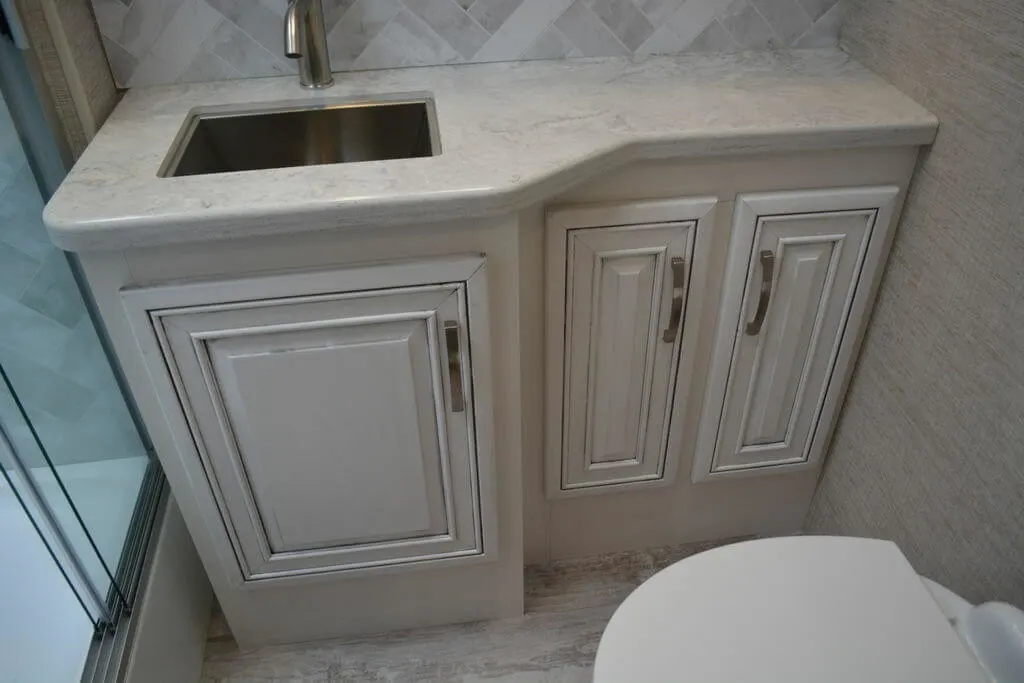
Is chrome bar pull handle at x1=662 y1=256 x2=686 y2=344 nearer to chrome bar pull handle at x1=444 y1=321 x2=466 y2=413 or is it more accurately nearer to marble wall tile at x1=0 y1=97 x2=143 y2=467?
chrome bar pull handle at x1=444 y1=321 x2=466 y2=413

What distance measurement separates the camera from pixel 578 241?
1178mm

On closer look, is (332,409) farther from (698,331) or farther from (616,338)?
(698,331)

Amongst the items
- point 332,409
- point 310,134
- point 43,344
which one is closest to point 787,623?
point 332,409

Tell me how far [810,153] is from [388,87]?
2.39 feet

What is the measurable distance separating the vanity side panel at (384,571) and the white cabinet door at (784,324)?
0.40 metres

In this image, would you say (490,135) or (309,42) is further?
(309,42)

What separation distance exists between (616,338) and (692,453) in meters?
0.35

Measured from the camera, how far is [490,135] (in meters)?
1.13

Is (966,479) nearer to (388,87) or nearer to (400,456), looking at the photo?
(400,456)

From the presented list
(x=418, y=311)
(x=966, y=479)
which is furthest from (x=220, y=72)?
(x=966, y=479)

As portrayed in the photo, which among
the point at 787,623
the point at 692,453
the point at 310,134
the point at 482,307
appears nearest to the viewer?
the point at 787,623

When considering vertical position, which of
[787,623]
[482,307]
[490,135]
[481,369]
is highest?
[490,135]

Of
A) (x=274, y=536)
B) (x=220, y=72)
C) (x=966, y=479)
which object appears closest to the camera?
(x=966, y=479)

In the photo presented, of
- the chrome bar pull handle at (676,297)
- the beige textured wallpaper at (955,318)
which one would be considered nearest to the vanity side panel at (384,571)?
the chrome bar pull handle at (676,297)
